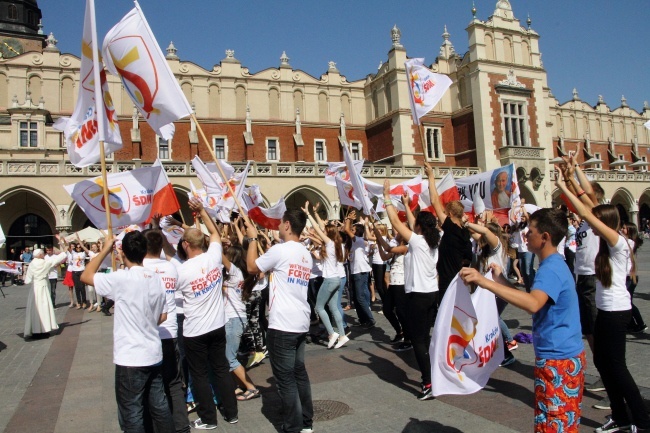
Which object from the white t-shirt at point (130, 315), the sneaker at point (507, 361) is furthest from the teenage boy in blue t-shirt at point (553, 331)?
the sneaker at point (507, 361)

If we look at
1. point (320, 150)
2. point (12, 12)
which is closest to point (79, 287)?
point (320, 150)

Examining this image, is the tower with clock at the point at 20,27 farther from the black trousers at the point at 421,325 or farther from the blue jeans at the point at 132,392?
the blue jeans at the point at 132,392

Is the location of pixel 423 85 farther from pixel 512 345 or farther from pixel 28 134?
pixel 28 134

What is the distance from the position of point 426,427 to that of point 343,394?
136 centimetres

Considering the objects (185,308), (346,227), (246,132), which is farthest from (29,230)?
(185,308)

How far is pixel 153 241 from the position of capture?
4.73 m

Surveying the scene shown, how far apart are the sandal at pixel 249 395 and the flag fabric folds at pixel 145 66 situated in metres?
3.33

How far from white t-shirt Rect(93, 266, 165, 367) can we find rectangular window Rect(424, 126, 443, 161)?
3478 cm

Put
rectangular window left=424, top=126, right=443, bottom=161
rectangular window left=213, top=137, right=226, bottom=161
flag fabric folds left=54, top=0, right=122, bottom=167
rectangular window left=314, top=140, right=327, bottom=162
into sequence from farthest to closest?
1. rectangular window left=314, top=140, right=327, bottom=162
2. rectangular window left=424, top=126, right=443, bottom=161
3. rectangular window left=213, top=137, right=226, bottom=161
4. flag fabric folds left=54, top=0, right=122, bottom=167

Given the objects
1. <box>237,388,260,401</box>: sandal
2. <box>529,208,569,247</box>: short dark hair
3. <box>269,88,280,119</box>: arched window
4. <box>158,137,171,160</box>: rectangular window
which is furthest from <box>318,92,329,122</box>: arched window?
<box>529,208,569,247</box>: short dark hair

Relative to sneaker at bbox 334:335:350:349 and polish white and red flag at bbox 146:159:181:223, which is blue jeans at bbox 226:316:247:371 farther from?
sneaker at bbox 334:335:350:349

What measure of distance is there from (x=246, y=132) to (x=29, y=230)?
47.7 feet

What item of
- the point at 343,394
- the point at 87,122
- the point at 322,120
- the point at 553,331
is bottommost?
the point at 343,394

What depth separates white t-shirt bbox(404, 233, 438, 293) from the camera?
5.75m
